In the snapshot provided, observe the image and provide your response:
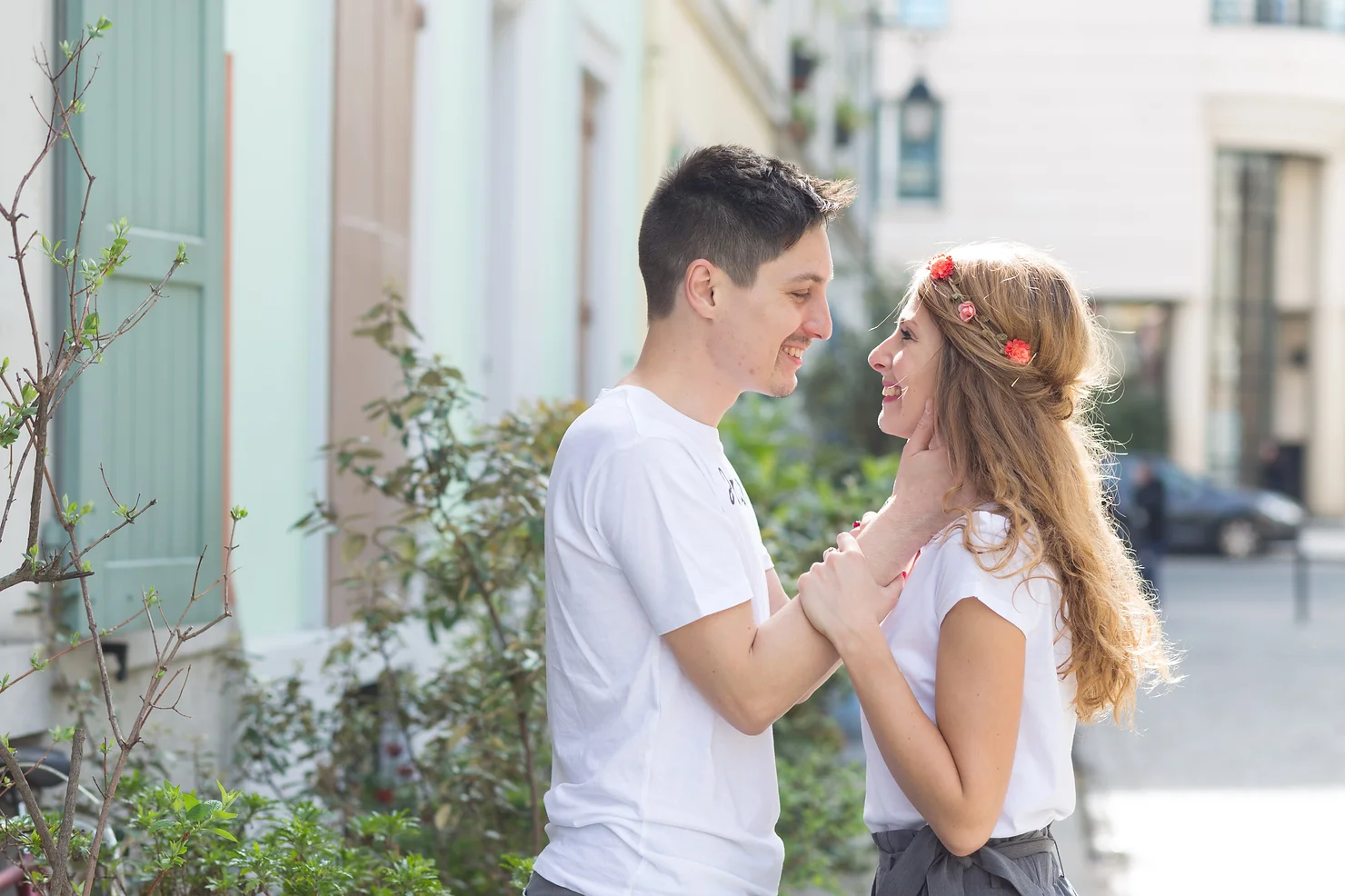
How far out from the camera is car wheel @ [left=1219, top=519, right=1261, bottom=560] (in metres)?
23.4

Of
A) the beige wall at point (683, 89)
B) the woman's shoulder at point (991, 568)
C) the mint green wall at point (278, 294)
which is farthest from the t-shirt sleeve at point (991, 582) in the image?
the beige wall at point (683, 89)

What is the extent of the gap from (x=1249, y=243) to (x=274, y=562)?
32.8 meters

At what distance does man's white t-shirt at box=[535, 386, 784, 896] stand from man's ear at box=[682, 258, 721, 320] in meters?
0.19

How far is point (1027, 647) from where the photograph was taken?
225 centimetres

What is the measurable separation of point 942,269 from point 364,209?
3441 mm

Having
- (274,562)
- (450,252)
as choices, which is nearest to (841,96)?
(450,252)

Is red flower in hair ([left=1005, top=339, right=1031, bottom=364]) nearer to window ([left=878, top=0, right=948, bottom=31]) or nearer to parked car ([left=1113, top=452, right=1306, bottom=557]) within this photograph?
parked car ([left=1113, top=452, right=1306, bottom=557])

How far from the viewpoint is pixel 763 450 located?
8.17 m

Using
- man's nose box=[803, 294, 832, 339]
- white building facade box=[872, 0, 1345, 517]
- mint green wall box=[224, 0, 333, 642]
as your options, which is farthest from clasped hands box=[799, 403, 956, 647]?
white building facade box=[872, 0, 1345, 517]

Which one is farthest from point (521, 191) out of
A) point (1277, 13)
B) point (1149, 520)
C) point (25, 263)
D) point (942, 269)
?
point (1277, 13)

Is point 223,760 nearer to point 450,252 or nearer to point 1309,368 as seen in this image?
point 450,252

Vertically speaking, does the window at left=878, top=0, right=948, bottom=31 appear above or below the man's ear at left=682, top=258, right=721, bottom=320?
above

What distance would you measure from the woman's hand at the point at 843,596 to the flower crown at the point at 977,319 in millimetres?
415

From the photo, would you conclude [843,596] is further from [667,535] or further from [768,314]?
[768,314]
